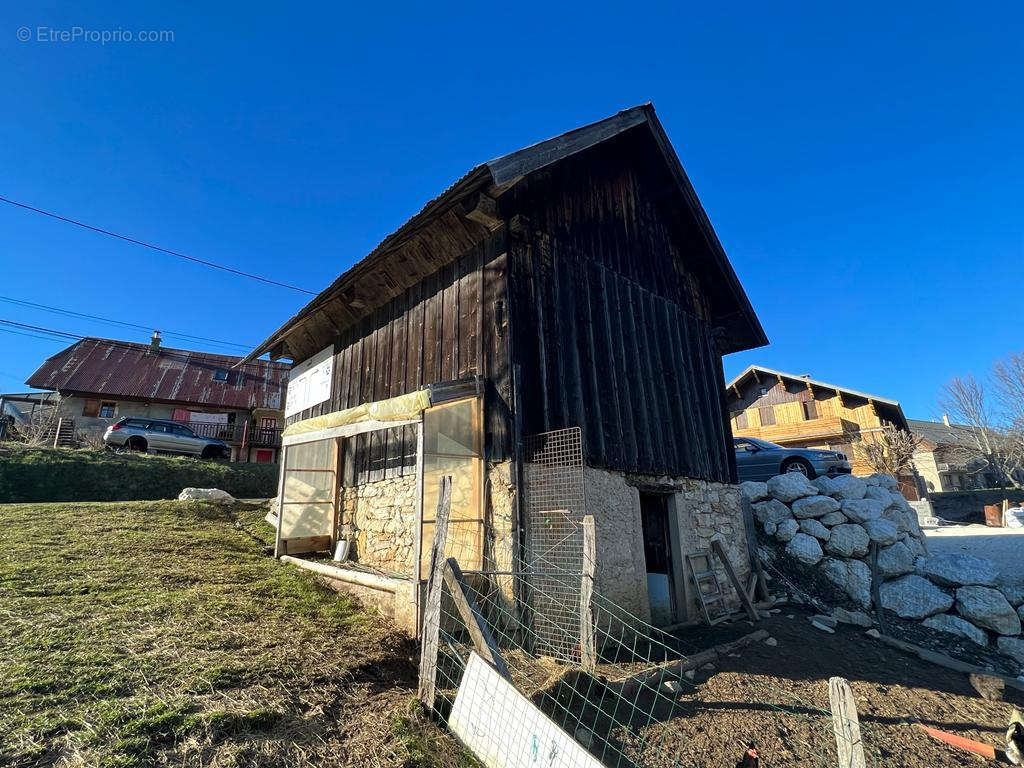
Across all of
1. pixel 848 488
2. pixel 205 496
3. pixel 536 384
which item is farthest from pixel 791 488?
pixel 205 496

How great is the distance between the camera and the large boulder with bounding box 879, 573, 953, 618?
8.88 metres

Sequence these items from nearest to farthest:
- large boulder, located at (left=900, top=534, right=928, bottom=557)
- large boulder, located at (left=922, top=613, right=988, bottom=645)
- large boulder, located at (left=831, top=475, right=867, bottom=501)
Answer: large boulder, located at (left=922, top=613, right=988, bottom=645) < large boulder, located at (left=900, top=534, right=928, bottom=557) < large boulder, located at (left=831, top=475, right=867, bottom=501)

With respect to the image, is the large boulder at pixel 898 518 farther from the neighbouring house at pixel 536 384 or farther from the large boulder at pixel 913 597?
the neighbouring house at pixel 536 384

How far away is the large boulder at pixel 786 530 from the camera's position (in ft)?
36.1

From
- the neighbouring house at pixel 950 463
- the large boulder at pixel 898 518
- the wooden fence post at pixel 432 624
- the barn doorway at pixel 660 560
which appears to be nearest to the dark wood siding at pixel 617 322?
the barn doorway at pixel 660 560

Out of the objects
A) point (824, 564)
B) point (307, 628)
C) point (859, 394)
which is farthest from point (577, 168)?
point (859, 394)

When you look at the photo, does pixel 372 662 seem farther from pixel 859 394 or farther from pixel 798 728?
pixel 859 394

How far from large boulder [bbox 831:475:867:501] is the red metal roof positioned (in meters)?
26.0

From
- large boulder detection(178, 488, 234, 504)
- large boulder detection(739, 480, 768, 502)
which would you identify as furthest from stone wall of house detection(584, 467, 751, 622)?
Result: large boulder detection(178, 488, 234, 504)

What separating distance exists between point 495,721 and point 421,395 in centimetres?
377

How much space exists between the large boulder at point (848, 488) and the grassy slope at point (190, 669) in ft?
34.6

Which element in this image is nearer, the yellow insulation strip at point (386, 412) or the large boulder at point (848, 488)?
the yellow insulation strip at point (386, 412)

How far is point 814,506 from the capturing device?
11.1m

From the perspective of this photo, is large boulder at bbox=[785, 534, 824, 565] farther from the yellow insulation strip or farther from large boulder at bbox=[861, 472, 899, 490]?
the yellow insulation strip
